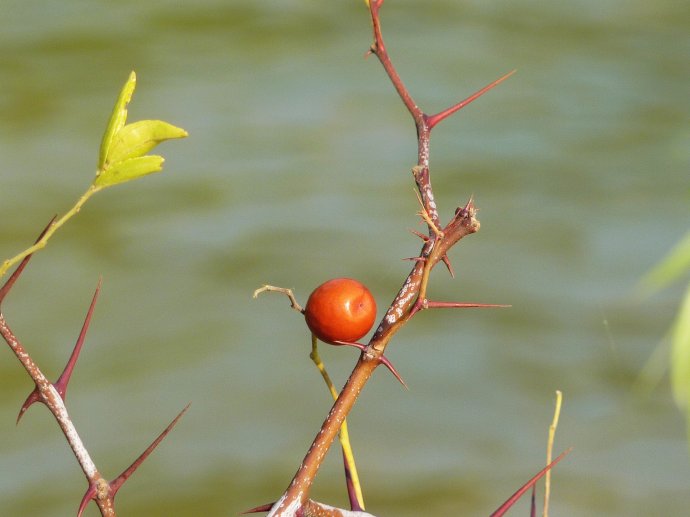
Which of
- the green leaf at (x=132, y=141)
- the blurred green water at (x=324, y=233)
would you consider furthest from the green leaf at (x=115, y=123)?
the blurred green water at (x=324, y=233)

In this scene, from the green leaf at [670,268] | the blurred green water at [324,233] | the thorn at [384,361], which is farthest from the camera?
the blurred green water at [324,233]

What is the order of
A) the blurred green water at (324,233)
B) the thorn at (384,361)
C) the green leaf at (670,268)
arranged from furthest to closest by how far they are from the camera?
the blurred green water at (324,233), the thorn at (384,361), the green leaf at (670,268)

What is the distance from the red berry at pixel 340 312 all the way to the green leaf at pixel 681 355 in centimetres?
13

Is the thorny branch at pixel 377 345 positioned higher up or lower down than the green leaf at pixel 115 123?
lower down

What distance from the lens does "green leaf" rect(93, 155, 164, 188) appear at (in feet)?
0.93

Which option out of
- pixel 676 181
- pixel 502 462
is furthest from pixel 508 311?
pixel 676 181

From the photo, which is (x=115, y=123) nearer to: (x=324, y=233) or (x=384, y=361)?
(x=384, y=361)

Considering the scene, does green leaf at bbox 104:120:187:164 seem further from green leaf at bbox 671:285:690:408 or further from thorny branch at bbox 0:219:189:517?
green leaf at bbox 671:285:690:408

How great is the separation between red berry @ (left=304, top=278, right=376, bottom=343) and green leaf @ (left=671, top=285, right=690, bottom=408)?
132mm

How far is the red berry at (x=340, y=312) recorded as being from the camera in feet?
1.04

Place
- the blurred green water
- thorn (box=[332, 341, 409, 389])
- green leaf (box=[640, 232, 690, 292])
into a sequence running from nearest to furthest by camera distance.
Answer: green leaf (box=[640, 232, 690, 292]) < thorn (box=[332, 341, 409, 389]) < the blurred green water

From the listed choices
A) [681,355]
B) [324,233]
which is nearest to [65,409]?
[681,355]

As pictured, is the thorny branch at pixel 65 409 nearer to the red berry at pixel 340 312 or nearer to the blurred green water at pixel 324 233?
the red berry at pixel 340 312

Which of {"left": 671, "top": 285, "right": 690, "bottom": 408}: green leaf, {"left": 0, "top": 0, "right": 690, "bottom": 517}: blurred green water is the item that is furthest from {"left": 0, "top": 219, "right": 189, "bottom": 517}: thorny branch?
{"left": 0, "top": 0, "right": 690, "bottom": 517}: blurred green water
